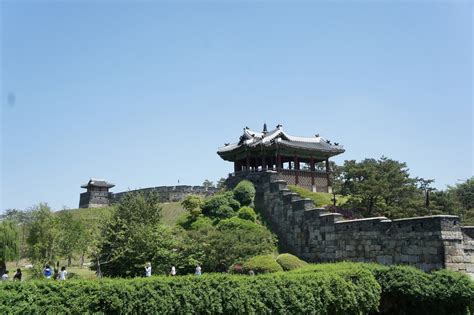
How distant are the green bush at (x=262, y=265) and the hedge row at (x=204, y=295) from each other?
7498 mm

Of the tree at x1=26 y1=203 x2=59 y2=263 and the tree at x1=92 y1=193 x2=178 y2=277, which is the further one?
the tree at x1=26 y1=203 x2=59 y2=263

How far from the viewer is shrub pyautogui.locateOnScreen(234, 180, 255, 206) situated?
31641 millimetres

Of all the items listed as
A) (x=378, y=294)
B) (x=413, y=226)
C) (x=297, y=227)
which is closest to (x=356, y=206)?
(x=297, y=227)

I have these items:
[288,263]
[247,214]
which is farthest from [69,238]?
[288,263]

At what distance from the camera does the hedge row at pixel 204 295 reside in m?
10.9

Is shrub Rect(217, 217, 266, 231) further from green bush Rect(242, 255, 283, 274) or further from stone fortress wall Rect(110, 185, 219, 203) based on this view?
stone fortress wall Rect(110, 185, 219, 203)

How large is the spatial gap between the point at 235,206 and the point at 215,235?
634 centimetres

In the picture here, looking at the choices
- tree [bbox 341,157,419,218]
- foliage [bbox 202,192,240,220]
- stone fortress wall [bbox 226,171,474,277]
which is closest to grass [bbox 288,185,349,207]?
tree [bbox 341,157,419,218]

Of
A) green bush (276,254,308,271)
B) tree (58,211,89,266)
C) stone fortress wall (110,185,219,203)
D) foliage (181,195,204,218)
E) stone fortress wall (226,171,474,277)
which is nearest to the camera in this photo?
stone fortress wall (226,171,474,277)

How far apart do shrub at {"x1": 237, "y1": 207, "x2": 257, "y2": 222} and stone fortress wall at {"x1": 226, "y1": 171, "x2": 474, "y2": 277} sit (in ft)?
4.69

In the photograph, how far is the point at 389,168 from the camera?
32.4 m

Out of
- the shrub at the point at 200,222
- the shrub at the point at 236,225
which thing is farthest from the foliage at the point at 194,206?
the shrub at the point at 236,225

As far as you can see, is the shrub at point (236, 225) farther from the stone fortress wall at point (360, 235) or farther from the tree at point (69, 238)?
the tree at point (69, 238)

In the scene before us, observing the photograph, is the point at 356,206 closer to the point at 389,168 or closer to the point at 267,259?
the point at 389,168
